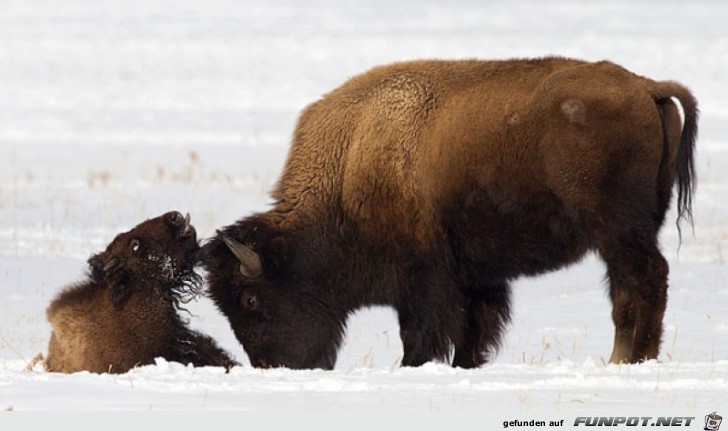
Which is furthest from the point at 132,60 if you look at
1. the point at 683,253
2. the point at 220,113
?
the point at 683,253

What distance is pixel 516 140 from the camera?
795cm

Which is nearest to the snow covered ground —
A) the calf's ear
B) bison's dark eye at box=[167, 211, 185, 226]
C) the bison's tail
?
the calf's ear

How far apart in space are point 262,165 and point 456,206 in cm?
1207

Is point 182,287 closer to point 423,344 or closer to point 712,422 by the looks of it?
point 423,344

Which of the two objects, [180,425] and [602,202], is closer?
[180,425]

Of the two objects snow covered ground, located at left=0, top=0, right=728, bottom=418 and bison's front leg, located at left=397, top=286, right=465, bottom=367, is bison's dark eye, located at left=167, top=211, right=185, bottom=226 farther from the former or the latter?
bison's front leg, located at left=397, top=286, right=465, bottom=367

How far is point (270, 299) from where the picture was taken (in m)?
8.39

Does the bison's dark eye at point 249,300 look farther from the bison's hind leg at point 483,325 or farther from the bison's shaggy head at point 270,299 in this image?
the bison's hind leg at point 483,325

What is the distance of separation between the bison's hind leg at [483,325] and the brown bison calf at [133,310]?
1.48 meters

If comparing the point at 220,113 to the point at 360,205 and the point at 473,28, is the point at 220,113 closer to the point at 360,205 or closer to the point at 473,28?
the point at 473,28

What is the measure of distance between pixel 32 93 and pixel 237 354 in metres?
22.6

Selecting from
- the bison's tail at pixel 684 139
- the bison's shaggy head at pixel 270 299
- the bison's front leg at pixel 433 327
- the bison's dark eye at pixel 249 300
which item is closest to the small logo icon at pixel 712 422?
the bison's tail at pixel 684 139

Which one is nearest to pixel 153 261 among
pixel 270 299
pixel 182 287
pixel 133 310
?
pixel 182 287

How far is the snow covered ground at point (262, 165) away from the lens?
632 cm
